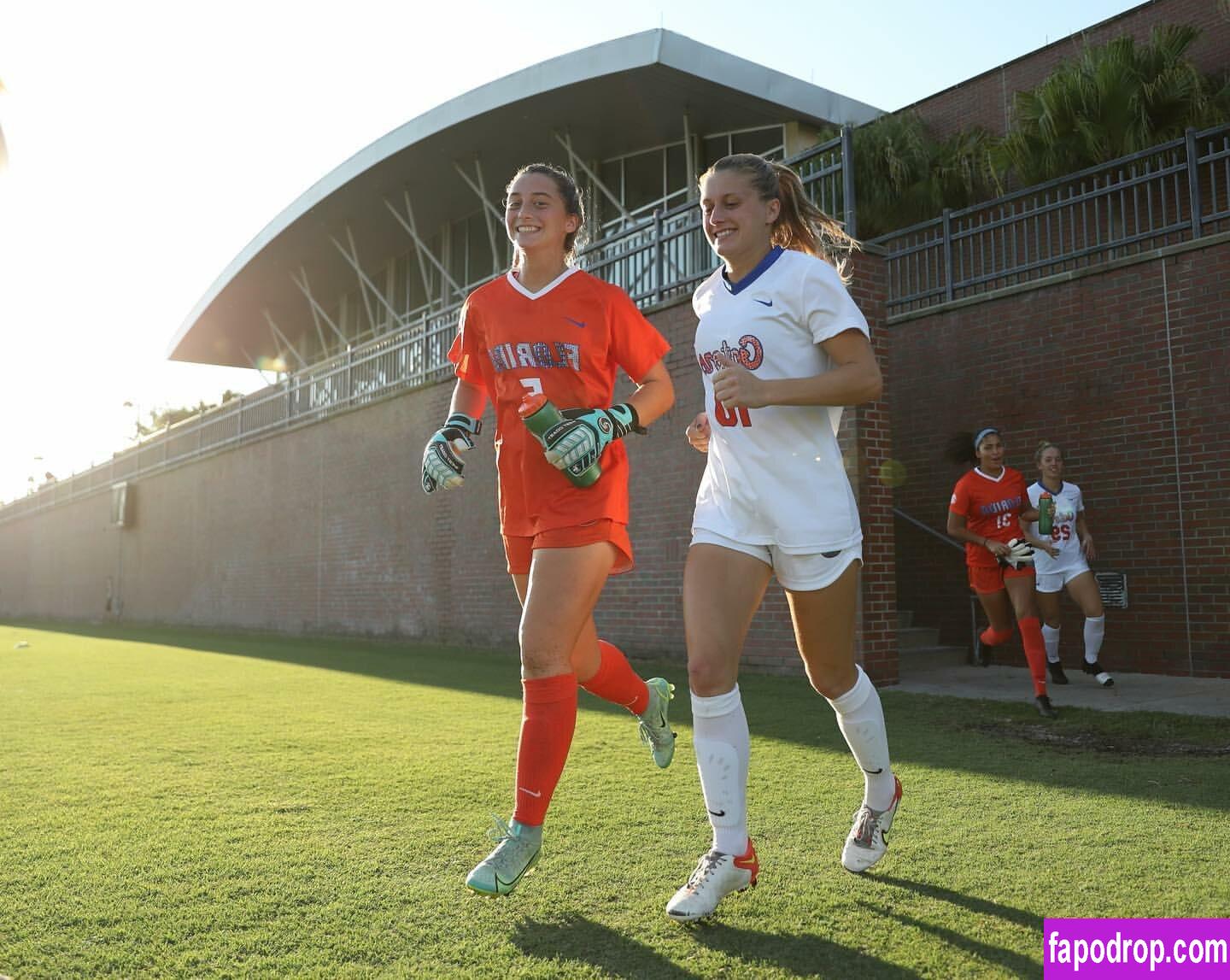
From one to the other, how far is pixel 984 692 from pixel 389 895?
6.18 meters

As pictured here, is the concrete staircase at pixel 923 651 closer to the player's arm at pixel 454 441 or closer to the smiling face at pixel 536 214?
the player's arm at pixel 454 441

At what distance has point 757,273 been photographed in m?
3.07

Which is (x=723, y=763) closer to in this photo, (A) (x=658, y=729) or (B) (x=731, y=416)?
(B) (x=731, y=416)

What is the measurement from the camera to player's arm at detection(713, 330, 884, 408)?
272 centimetres

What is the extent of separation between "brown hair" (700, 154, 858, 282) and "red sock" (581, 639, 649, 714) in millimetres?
1525

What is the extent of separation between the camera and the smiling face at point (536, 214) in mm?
3309

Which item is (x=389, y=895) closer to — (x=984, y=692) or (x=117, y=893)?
(x=117, y=893)

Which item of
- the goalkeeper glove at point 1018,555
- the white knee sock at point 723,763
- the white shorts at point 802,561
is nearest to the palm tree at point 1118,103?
the goalkeeper glove at point 1018,555

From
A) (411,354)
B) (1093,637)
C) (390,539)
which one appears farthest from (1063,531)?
(411,354)

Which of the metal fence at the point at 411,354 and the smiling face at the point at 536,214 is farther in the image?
the metal fence at the point at 411,354

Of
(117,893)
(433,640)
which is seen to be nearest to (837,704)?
(117,893)

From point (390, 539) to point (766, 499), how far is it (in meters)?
14.2

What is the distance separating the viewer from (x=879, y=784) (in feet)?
10.2

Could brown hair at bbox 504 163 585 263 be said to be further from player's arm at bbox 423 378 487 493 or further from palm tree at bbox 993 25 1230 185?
palm tree at bbox 993 25 1230 185
